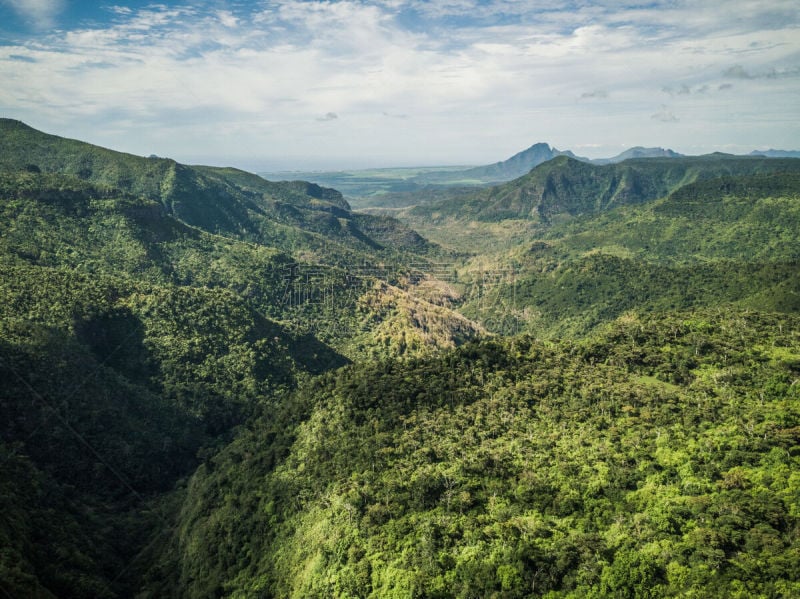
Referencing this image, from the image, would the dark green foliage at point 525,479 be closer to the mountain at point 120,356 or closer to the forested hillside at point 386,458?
the forested hillside at point 386,458

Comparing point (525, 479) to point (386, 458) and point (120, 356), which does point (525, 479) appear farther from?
point (120, 356)

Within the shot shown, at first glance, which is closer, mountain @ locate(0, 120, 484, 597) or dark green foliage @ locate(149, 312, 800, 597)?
dark green foliage @ locate(149, 312, 800, 597)

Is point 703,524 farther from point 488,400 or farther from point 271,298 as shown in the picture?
point 271,298

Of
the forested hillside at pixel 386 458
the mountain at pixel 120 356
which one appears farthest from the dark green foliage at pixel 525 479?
the mountain at pixel 120 356

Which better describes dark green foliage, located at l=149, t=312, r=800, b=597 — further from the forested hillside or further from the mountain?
the mountain

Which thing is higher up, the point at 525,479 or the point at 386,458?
the point at 525,479

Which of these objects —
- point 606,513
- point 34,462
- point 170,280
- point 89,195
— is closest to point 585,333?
point 606,513

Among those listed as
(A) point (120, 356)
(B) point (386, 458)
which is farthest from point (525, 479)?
(A) point (120, 356)

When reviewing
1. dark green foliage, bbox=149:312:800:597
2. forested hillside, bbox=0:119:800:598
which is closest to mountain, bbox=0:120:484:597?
forested hillside, bbox=0:119:800:598

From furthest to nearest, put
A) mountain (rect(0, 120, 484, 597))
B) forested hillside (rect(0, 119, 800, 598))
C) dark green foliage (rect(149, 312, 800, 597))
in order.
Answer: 1. mountain (rect(0, 120, 484, 597))
2. forested hillside (rect(0, 119, 800, 598))
3. dark green foliage (rect(149, 312, 800, 597))

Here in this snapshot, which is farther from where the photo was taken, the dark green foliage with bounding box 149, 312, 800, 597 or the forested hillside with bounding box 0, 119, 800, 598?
the forested hillside with bounding box 0, 119, 800, 598

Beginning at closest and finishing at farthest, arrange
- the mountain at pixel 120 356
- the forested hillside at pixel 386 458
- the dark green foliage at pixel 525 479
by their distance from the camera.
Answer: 1. the dark green foliage at pixel 525 479
2. the forested hillside at pixel 386 458
3. the mountain at pixel 120 356

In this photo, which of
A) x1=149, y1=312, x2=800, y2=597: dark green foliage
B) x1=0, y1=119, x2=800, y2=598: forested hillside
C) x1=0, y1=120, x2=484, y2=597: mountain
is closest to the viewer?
x1=149, y1=312, x2=800, y2=597: dark green foliage
